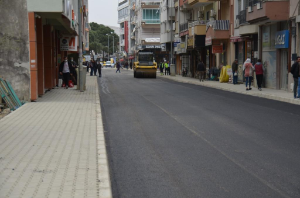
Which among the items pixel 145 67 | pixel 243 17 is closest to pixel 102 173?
pixel 243 17

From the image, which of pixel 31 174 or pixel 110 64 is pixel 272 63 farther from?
pixel 110 64

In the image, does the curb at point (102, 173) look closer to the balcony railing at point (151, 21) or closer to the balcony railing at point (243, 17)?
the balcony railing at point (243, 17)

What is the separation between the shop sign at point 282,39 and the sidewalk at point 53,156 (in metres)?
15.5

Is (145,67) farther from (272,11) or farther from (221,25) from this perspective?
(272,11)

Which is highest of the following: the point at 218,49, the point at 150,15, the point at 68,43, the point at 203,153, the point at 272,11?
the point at 150,15

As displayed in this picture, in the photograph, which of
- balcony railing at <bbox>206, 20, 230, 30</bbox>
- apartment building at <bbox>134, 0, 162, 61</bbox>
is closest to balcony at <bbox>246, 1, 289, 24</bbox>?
balcony railing at <bbox>206, 20, 230, 30</bbox>

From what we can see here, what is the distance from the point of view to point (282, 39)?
27.2 metres

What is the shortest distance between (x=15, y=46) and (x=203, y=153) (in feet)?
39.6

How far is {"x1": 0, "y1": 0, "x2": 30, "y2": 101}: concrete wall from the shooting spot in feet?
60.8

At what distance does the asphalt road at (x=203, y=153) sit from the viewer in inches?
Result: 252

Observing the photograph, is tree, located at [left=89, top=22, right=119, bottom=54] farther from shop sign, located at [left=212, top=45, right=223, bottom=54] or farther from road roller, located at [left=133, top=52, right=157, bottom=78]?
shop sign, located at [left=212, top=45, right=223, bottom=54]

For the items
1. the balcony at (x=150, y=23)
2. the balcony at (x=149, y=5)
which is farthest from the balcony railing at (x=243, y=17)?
the balcony at (x=149, y=5)

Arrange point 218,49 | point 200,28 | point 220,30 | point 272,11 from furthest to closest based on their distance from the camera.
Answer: point 200,28 → point 218,49 → point 220,30 → point 272,11

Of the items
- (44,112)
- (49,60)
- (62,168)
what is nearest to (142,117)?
(44,112)
